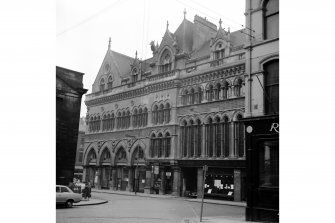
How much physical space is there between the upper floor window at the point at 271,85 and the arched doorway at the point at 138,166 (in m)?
2.81

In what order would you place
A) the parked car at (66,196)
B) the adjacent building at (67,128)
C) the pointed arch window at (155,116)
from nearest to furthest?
the adjacent building at (67,128) < the pointed arch window at (155,116) < the parked car at (66,196)

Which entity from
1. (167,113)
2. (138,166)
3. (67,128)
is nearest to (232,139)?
(167,113)

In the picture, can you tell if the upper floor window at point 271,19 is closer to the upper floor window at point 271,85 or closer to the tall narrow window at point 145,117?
the upper floor window at point 271,85

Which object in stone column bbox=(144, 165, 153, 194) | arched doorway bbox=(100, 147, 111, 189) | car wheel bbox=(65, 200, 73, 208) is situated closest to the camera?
arched doorway bbox=(100, 147, 111, 189)

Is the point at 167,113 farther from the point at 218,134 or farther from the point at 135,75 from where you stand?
the point at 218,134

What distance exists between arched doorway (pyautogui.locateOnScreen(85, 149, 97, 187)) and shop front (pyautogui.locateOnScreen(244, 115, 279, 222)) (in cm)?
339

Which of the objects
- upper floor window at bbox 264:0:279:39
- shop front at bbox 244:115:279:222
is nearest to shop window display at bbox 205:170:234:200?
shop front at bbox 244:115:279:222

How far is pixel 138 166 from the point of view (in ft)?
24.1

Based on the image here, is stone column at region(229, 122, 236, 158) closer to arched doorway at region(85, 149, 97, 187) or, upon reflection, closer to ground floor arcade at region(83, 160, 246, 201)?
ground floor arcade at region(83, 160, 246, 201)

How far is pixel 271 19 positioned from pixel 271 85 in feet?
4.32

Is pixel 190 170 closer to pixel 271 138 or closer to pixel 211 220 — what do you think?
pixel 211 220

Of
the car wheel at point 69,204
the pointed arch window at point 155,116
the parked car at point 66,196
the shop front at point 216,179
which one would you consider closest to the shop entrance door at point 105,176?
the parked car at point 66,196

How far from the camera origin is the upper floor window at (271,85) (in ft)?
25.0

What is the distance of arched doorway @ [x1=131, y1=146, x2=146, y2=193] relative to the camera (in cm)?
735
